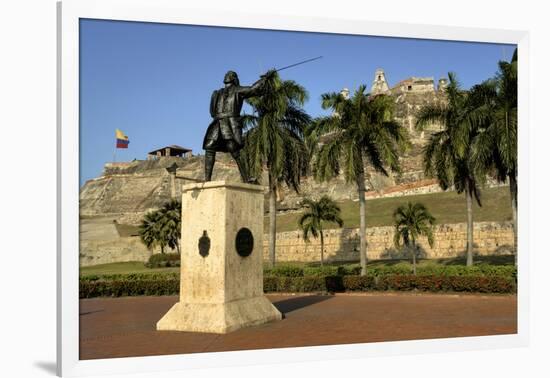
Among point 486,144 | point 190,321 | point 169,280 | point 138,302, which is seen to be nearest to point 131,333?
point 190,321

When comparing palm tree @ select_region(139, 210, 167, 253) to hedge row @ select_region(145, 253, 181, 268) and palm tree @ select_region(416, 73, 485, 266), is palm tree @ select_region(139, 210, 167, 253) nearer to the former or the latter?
hedge row @ select_region(145, 253, 181, 268)

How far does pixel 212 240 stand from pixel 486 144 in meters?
11.2

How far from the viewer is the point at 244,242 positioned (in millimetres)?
12398

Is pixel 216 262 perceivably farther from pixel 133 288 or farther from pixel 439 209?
pixel 439 209

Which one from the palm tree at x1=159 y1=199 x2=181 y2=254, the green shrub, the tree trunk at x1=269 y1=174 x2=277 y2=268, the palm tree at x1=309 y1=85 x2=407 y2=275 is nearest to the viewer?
the green shrub

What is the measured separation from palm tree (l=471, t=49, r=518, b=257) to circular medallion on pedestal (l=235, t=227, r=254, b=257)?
28.0 feet

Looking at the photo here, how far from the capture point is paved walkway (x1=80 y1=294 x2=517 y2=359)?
1056 cm

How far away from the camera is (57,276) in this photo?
8875 millimetres

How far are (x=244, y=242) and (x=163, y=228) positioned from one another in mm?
31211

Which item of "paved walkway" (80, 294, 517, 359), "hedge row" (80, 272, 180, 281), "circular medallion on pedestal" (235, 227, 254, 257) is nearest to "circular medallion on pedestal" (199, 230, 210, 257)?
"circular medallion on pedestal" (235, 227, 254, 257)

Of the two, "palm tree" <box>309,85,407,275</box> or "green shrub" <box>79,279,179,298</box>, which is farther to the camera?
"palm tree" <box>309,85,407,275</box>

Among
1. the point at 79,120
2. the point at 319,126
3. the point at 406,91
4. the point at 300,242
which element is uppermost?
the point at 406,91

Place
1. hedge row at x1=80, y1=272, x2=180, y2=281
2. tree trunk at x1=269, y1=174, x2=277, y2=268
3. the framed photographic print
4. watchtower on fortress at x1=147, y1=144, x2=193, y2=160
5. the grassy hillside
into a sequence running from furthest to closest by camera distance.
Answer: watchtower on fortress at x1=147, y1=144, x2=193, y2=160
the grassy hillside
tree trunk at x1=269, y1=174, x2=277, y2=268
hedge row at x1=80, y1=272, x2=180, y2=281
the framed photographic print

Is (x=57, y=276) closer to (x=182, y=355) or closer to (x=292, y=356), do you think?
(x=182, y=355)
